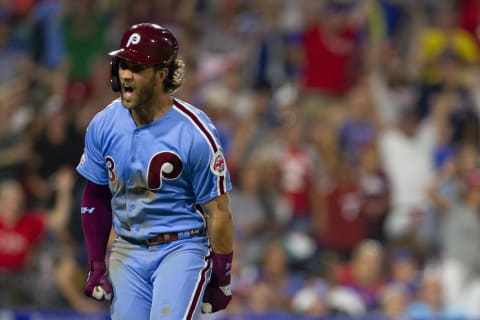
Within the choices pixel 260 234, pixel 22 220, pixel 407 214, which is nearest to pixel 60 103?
pixel 22 220

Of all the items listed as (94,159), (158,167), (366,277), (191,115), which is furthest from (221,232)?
(366,277)

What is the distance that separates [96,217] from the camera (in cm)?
575

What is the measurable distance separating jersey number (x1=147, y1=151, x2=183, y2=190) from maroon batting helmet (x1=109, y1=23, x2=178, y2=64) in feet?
1.40

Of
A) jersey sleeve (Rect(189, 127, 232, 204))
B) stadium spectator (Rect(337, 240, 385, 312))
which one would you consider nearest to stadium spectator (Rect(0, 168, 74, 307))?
stadium spectator (Rect(337, 240, 385, 312))

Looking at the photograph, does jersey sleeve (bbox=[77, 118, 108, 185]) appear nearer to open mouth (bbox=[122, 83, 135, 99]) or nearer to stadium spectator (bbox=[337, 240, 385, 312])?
open mouth (bbox=[122, 83, 135, 99])

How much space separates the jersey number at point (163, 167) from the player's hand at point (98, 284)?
525 millimetres

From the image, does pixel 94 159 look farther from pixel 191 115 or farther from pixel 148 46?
pixel 148 46

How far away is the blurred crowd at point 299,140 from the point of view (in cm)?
1051

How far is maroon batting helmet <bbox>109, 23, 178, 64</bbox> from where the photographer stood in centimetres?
533

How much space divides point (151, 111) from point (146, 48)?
31cm

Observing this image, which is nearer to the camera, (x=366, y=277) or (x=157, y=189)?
(x=157, y=189)

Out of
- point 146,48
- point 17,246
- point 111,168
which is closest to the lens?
point 146,48

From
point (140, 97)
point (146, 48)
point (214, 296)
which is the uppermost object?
point (146, 48)

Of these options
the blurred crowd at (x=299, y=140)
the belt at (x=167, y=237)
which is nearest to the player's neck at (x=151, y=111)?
the belt at (x=167, y=237)
